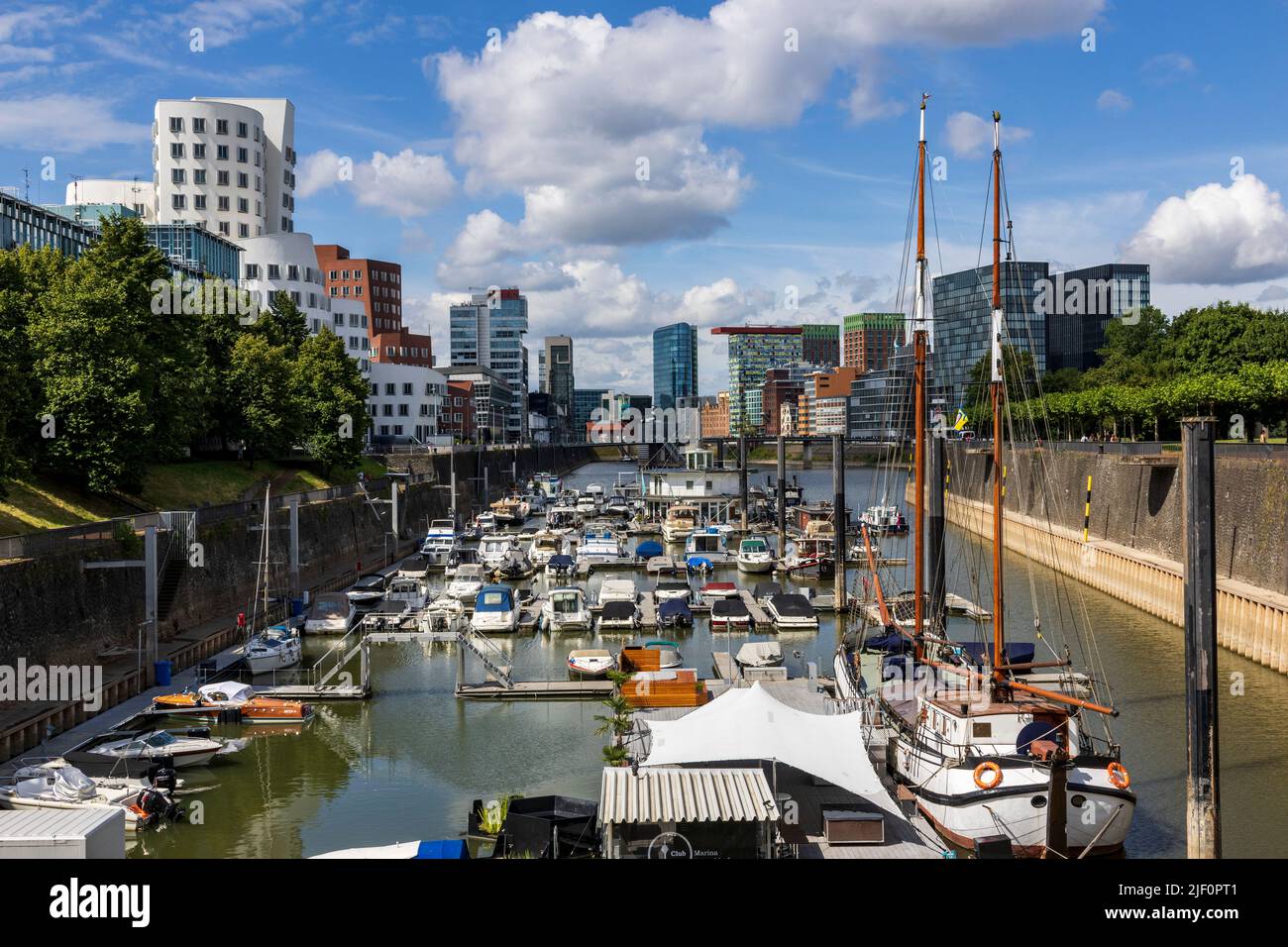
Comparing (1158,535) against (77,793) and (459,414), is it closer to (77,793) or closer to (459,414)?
(77,793)

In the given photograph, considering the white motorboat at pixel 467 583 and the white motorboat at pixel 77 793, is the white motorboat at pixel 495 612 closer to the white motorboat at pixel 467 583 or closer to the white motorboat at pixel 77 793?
the white motorboat at pixel 467 583

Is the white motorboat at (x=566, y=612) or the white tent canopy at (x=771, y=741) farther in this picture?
the white motorboat at (x=566, y=612)

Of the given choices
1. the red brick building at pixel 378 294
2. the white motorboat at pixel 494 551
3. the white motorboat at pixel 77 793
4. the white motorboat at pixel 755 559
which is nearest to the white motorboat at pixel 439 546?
the white motorboat at pixel 494 551

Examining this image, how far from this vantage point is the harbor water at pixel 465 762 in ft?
74.5

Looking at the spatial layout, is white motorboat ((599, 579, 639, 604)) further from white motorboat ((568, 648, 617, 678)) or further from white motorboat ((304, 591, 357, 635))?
white motorboat ((568, 648, 617, 678))

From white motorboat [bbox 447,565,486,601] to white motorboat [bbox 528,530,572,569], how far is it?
11.5 metres

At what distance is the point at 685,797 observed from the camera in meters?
16.7

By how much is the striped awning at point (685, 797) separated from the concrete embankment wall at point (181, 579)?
19.6m

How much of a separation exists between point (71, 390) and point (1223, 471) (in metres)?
46.2

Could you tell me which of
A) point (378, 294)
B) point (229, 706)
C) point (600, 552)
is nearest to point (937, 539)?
point (229, 706)

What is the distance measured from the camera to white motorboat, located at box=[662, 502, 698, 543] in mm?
82375
